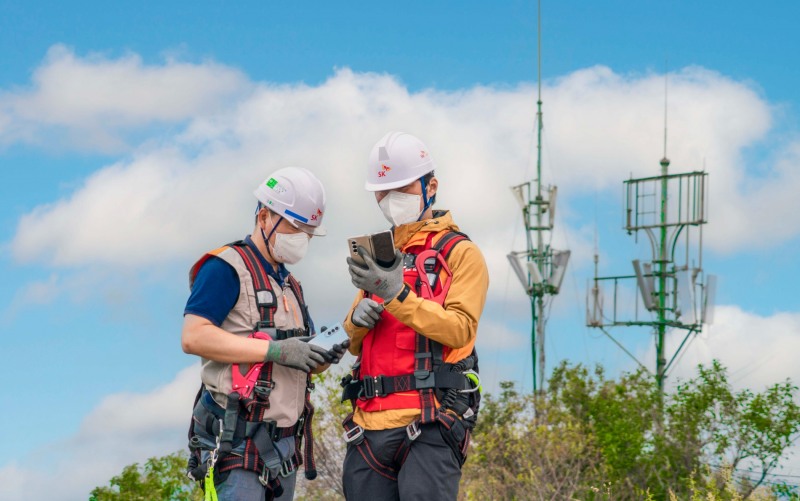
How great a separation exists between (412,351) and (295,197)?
1160mm

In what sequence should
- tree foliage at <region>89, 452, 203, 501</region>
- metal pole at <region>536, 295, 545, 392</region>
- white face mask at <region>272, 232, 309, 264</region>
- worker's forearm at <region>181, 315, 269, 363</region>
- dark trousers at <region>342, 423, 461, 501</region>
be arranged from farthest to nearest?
metal pole at <region>536, 295, 545, 392</region> < tree foliage at <region>89, 452, 203, 501</region> < white face mask at <region>272, 232, 309, 264</region> < worker's forearm at <region>181, 315, 269, 363</region> < dark trousers at <region>342, 423, 461, 501</region>

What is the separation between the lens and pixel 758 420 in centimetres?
1802

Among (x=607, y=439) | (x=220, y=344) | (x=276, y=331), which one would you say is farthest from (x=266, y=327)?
(x=607, y=439)

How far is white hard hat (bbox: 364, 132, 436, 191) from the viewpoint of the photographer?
5648mm

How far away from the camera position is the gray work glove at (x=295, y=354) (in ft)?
17.9

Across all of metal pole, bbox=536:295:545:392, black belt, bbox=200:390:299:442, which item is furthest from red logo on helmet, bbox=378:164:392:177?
metal pole, bbox=536:295:545:392

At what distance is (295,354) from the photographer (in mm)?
5477

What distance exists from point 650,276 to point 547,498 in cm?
1119

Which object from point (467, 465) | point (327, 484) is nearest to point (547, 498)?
point (467, 465)

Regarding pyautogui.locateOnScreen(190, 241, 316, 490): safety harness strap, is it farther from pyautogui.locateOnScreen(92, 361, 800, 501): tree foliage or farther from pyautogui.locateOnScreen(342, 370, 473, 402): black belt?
pyautogui.locateOnScreen(92, 361, 800, 501): tree foliage

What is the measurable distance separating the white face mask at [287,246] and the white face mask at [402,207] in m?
0.56

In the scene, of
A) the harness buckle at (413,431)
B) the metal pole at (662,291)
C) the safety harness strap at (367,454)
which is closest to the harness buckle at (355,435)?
the safety harness strap at (367,454)

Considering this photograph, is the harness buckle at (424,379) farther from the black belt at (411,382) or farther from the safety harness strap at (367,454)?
the safety harness strap at (367,454)

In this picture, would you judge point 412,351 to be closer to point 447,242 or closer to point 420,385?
point 420,385
